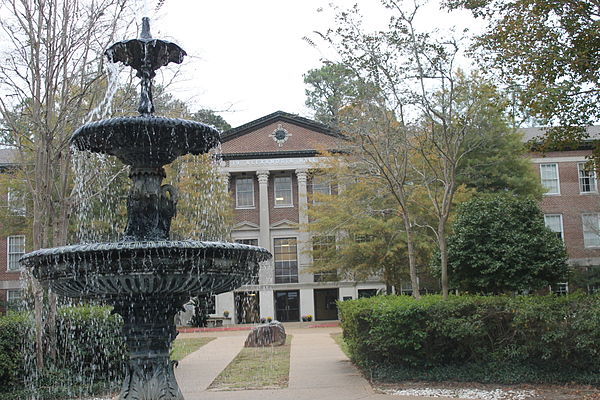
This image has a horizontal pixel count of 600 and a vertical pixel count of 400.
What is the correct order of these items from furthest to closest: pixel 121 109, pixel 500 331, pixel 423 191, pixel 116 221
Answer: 1. pixel 116 221
2. pixel 423 191
3. pixel 121 109
4. pixel 500 331

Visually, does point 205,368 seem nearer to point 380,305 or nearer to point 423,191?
point 380,305

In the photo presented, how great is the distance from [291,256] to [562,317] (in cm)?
3198

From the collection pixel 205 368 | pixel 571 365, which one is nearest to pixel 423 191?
pixel 205 368

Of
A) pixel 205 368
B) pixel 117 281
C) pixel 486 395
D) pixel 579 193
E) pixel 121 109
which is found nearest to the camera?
pixel 117 281

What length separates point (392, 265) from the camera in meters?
31.2

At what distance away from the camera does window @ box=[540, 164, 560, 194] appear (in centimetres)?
4272

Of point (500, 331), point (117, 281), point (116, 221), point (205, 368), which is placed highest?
point (116, 221)

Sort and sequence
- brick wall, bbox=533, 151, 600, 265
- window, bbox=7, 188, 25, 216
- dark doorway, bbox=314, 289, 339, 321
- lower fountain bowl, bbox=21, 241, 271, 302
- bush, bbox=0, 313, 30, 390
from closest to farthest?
lower fountain bowl, bbox=21, 241, 271, 302 < bush, bbox=0, 313, 30, 390 < window, bbox=7, 188, 25, 216 < brick wall, bbox=533, 151, 600, 265 < dark doorway, bbox=314, 289, 339, 321

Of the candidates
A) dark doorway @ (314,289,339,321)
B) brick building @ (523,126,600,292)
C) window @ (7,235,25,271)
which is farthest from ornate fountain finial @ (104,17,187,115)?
brick building @ (523,126,600,292)

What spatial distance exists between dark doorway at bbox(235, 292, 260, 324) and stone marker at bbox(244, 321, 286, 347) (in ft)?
62.1

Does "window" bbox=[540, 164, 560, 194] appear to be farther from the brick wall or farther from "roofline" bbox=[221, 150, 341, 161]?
"roofline" bbox=[221, 150, 341, 161]

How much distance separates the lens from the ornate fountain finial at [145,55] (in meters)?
8.81

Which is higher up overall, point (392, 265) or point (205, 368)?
point (392, 265)

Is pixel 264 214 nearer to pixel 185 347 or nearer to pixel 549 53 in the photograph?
pixel 185 347
